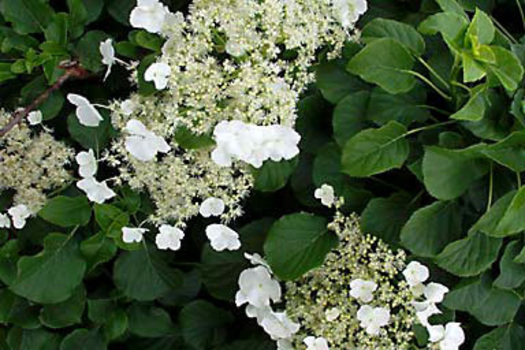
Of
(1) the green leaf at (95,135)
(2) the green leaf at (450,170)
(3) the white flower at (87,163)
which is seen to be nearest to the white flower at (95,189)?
(3) the white flower at (87,163)

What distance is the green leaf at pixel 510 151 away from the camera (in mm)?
1018

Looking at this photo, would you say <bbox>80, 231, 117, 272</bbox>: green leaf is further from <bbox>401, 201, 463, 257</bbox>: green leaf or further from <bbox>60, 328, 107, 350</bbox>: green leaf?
<bbox>401, 201, 463, 257</bbox>: green leaf

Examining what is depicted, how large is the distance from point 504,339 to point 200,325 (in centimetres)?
50

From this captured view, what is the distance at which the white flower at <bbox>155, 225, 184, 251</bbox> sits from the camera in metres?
1.06

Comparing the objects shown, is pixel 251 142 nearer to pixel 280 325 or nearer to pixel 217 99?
pixel 217 99

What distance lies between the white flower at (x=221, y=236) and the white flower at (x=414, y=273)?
0.25 meters

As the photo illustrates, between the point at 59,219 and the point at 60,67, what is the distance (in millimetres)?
260

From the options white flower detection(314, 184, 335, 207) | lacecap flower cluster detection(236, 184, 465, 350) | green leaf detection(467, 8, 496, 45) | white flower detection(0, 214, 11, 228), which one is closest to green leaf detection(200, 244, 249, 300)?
lacecap flower cluster detection(236, 184, 465, 350)

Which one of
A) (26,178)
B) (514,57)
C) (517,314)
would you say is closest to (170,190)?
(26,178)

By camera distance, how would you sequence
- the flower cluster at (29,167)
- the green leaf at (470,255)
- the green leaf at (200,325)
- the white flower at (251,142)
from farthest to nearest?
the green leaf at (200,325)
the flower cluster at (29,167)
the green leaf at (470,255)
the white flower at (251,142)

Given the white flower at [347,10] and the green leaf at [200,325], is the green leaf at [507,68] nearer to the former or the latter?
the white flower at [347,10]

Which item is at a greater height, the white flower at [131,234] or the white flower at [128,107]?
the white flower at [128,107]

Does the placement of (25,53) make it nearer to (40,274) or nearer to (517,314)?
(40,274)

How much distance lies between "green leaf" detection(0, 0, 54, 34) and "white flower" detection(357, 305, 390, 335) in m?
0.69
